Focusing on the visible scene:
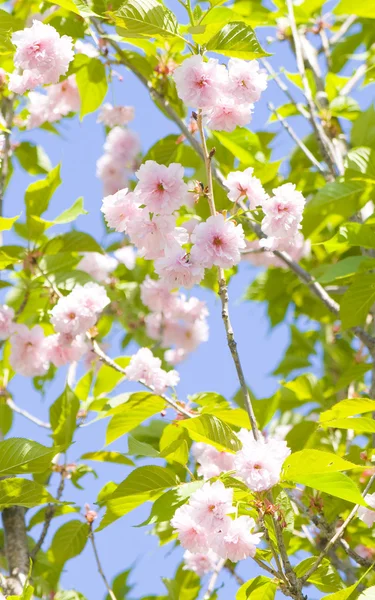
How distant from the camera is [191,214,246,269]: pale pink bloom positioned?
157 cm

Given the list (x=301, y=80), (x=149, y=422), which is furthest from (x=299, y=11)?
(x=149, y=422)

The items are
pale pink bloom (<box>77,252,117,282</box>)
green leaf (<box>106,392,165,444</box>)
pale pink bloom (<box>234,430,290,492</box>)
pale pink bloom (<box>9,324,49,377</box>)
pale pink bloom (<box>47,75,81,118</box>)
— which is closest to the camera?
pale pink bloom (<box>234,430,290,492</box>)

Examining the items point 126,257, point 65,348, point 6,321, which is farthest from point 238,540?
point 126,257

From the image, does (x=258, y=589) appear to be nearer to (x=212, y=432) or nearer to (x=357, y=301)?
(x=212, y=432)

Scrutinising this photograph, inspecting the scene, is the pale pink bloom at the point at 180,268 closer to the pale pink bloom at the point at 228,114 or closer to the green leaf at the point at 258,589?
the pale pink bloom at the point at 228,114

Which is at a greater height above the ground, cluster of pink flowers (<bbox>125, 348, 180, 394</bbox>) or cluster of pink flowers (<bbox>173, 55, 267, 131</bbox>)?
cluster of pink flowers (<bbox>173, 55, 267, 131</bbox>)

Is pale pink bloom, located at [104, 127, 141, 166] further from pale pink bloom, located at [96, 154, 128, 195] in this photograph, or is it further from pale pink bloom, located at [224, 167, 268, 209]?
pale pink bloom, located at [224, 167, 268, 209]

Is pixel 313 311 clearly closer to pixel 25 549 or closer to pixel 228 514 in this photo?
pixel 25 549

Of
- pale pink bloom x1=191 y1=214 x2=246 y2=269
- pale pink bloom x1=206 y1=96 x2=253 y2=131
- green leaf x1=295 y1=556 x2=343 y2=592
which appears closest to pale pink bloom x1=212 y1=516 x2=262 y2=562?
green leaf x1=295 y1=556 x2=343 y2=592

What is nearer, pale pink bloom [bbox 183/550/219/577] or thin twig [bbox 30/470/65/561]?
thin twig [bbox 30/470/65/561]

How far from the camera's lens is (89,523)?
7.23 ft

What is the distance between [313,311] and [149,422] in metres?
A: 1.24

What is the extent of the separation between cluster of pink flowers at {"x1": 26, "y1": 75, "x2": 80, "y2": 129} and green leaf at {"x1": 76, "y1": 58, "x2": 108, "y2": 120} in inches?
9.3

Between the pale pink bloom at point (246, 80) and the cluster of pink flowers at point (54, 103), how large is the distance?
119 cm
